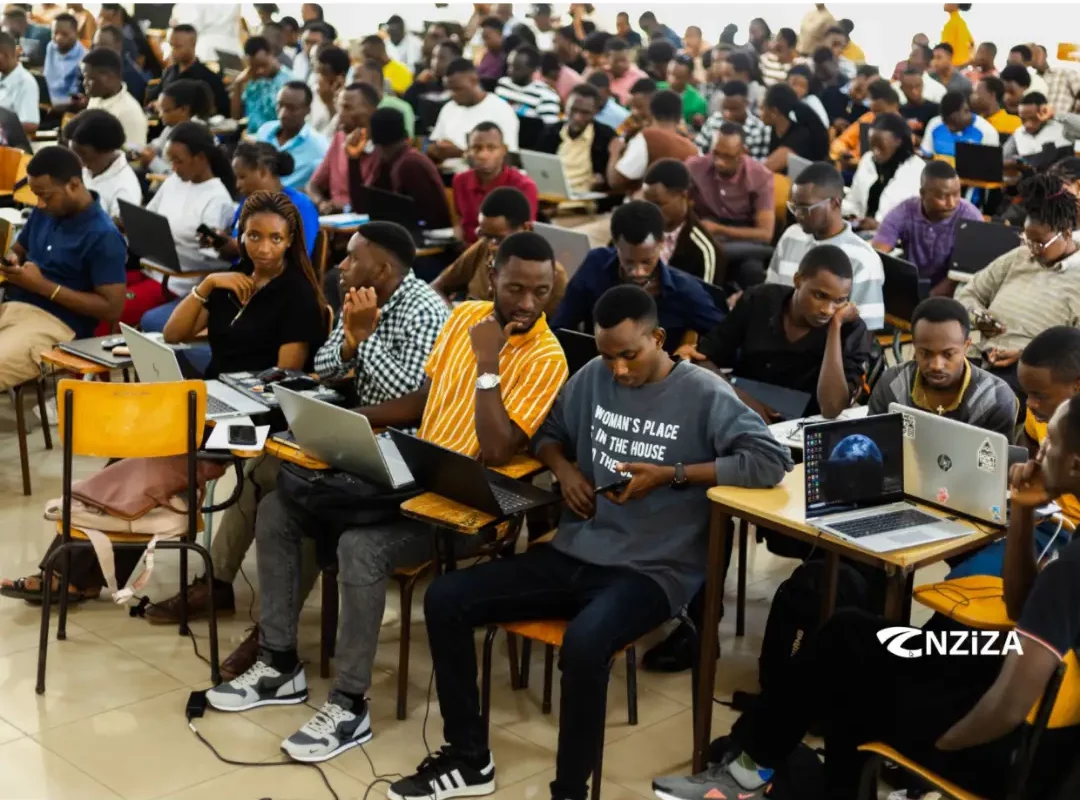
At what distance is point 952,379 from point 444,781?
5.44ft

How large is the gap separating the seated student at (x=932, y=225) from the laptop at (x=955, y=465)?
276 centimetres

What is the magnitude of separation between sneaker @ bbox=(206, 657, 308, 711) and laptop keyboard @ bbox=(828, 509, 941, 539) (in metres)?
1.53

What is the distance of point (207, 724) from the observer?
3627 mm

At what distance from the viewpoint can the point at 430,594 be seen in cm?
333

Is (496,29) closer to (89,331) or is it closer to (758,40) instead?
(758,40)

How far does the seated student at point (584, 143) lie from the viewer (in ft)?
27.9

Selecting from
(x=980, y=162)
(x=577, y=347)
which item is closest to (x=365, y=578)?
(x=577, y=347)

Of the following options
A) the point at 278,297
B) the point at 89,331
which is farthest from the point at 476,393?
the point at 89,331

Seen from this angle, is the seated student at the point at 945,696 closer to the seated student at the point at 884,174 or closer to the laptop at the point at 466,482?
the laptop at the point at 466,482

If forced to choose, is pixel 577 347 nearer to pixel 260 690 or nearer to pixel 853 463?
pixel 853 463

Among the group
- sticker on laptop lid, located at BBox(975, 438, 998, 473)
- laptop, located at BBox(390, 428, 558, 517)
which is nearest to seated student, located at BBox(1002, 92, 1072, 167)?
sticker on laptop lid, located at BBox(975, 438, 998, 473)

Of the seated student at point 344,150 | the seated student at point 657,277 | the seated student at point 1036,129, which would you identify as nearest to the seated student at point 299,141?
the seated student at point 344,150

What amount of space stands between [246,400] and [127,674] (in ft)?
2.76

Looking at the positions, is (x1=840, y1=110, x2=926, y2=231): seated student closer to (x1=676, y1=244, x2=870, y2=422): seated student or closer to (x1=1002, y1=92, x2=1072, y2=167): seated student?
(x1=1002, y1=92, x2=1072, y2=167): seated student
